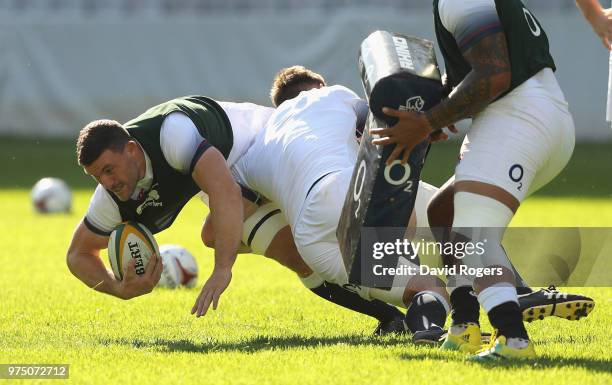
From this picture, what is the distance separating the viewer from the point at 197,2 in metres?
23.2

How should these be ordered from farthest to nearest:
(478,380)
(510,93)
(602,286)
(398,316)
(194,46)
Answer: (194,46)
(602,286)
(398,316)
(510,93)
(478,380)

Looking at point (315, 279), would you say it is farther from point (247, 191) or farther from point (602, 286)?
point (602, 286)

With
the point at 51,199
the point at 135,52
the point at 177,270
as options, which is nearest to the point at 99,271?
the point at 177,270

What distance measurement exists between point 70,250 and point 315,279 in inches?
60.4

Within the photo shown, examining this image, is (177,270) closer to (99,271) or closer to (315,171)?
(99,271)

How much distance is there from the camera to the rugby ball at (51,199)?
1490 cm

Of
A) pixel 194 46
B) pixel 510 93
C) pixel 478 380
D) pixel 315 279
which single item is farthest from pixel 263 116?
pixel 194 46

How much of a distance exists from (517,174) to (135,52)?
A: 60.3ft

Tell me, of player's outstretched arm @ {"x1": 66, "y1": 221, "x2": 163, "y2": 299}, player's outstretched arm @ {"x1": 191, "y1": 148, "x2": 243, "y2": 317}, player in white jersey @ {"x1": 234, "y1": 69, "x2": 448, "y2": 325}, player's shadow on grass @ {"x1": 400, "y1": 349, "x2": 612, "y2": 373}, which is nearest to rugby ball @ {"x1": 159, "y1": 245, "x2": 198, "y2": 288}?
player's outstretched arm @ {"x1": 66, "y1": 221, "x2": 163, "y2": 299}

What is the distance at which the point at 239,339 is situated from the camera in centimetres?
655

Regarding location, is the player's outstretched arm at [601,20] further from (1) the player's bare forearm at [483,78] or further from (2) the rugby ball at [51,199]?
(2) the rugby ball at [51,199]

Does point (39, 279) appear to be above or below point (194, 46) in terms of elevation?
below

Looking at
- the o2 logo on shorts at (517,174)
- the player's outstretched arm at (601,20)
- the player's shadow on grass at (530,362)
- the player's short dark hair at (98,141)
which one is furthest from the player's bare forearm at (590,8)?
the player's short dark hair at (98,141)

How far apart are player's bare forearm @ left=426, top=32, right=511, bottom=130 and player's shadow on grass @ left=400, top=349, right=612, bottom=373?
3.65ft
